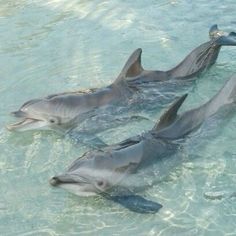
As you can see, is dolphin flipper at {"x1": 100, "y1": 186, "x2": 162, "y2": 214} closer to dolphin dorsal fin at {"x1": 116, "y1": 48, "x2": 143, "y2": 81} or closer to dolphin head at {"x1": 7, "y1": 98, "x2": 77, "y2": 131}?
dolphin head at {"x1": 7, "y1": 98, "x2": 77, "y2": 131}

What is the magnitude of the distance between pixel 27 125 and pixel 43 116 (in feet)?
0.82

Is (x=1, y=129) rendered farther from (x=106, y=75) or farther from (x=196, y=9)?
(x=196, y=9)

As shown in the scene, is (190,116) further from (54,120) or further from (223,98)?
(54,120)

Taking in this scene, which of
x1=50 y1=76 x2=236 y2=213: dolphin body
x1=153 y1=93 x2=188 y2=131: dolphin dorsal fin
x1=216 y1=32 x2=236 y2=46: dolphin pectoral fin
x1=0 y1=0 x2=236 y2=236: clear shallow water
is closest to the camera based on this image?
x1=0 y1=0 x2=236 y2=236: clear shallow water

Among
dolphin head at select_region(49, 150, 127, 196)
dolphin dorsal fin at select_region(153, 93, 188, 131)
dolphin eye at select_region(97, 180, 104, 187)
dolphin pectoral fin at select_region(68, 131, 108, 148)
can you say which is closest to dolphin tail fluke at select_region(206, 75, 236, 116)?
dolphin dorsal fin at select_region(153, 93, 188, 131)

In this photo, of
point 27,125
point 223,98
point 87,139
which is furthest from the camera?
point 27,125

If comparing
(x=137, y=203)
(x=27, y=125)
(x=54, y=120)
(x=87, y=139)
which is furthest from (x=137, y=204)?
(x=27, y=125)

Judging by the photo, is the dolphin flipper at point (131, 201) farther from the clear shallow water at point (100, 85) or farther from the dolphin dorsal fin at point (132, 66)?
the dolphin dorsal fin at point (132, 66)

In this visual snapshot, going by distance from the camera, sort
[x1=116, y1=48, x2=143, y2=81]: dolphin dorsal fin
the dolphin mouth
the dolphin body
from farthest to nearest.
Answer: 1. [x1=116, y1=48, x2=143, y2=81]: dolphin dorsal fin
2. the dolphin mouth
3. the dolphin body

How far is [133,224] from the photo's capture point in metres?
5.57

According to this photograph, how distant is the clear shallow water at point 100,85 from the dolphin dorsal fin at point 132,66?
29.6 inches

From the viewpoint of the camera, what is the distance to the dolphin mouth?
24.1 feet

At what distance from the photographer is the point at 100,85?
340 inches

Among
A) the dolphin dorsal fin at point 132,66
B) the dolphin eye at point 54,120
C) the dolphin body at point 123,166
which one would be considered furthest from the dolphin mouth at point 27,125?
the dolphin body at point 123,166
